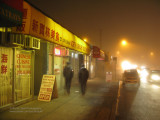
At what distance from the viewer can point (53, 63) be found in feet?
43.0

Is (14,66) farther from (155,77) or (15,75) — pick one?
(155,77)

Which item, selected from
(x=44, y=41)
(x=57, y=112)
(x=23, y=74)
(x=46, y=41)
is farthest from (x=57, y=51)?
(x=57, y=112)

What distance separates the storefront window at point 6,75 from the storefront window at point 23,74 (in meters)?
0.49

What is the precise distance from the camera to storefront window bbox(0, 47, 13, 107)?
8078 mm

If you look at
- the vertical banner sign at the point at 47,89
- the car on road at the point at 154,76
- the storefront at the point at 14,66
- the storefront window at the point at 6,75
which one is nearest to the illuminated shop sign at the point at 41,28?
the storefront at the point at 14,66

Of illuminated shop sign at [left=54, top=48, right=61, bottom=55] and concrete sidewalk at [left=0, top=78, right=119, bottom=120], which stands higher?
illuminated shop sign at [left=54, top=48, right=61, bottom=55]

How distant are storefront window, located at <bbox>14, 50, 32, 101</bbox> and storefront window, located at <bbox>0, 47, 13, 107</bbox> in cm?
49

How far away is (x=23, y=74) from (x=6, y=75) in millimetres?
1401

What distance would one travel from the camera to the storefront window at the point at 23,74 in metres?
9.23

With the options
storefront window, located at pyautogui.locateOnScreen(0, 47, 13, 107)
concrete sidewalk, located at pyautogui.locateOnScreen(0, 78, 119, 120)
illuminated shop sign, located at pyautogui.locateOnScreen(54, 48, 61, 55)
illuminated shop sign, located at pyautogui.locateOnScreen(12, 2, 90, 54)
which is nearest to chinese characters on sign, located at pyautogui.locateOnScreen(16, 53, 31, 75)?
storefront window, located at pyautogui.locateOnScreen(0, 47, 13, 107)

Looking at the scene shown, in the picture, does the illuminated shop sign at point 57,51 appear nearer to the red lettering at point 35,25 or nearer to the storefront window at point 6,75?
the storefront window at point 6,75

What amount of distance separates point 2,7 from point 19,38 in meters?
3.15

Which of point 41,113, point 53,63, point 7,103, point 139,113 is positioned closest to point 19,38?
point 7,103

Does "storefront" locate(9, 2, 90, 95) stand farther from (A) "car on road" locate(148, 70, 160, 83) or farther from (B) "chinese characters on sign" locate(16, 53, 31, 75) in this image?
(A) "car on road" locate(148, 70, 160, 83)
